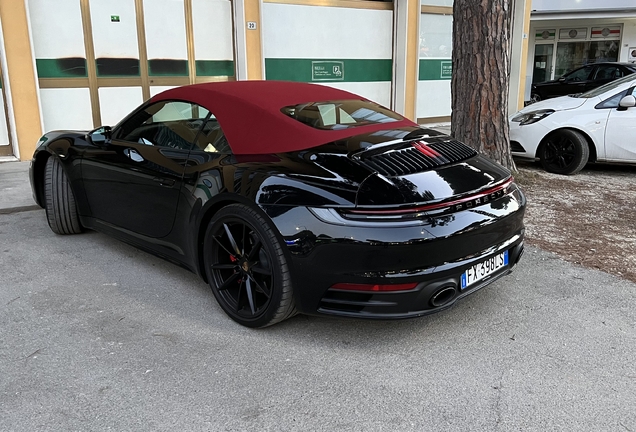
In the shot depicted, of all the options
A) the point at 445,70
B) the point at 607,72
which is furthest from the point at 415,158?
the point at 607,72

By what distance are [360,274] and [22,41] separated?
7.43 metres

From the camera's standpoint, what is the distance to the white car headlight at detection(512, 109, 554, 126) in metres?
7.76

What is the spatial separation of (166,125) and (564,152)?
586 cm

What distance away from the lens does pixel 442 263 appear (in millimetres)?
2838

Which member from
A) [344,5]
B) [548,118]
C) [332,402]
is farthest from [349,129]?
[344,5]

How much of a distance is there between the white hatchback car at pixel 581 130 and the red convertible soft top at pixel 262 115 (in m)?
4.66

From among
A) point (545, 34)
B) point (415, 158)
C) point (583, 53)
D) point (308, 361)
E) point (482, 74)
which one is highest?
point (545, 34)

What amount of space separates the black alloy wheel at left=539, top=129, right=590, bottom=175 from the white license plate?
4984 mm

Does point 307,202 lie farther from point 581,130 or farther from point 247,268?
point 581,130

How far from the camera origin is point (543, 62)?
942 inches

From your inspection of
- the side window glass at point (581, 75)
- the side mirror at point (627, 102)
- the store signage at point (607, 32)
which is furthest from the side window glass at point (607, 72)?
the store signage at point (607, 32)

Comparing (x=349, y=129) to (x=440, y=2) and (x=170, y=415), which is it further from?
(x=440, y=2)

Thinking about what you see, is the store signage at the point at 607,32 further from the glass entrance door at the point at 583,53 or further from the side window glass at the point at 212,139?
the side window glass at the point at 212,139

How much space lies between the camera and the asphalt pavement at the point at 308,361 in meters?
2.43
